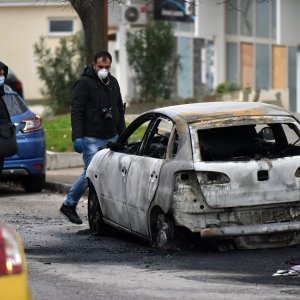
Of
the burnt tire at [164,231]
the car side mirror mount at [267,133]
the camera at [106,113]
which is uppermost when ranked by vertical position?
the camera at [106,113]

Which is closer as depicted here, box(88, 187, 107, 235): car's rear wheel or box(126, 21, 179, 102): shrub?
box(88, 187, 107, 235): car's rear wheel

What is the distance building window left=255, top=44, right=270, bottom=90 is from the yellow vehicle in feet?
108

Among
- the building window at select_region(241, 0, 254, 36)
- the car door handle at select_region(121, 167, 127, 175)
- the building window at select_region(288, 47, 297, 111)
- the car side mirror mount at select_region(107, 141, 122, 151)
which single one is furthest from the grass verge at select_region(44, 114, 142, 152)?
the building window at select_region(241, 0, 254, 36)

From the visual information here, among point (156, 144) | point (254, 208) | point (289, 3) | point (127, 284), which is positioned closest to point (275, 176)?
point (254, 208)

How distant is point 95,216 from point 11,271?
6720 mm

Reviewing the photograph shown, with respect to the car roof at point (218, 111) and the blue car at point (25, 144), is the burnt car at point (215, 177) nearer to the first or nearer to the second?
the car roof at point (218, 111)

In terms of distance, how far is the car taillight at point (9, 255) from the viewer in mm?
5922

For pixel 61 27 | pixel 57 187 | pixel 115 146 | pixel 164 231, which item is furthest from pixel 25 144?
pixel 61 27

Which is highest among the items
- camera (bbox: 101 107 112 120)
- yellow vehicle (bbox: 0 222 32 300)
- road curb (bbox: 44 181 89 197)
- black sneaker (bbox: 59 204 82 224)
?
camera (bbox: 101 107 112 120)

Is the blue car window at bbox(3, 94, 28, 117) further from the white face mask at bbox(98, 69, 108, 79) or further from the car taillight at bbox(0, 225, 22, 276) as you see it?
the car taillight at bbox(0, 225, 22, 276)

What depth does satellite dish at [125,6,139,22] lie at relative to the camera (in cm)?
3238

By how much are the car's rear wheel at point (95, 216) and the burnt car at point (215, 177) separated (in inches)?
28.4

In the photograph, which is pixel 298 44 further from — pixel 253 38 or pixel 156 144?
pixel 156 144

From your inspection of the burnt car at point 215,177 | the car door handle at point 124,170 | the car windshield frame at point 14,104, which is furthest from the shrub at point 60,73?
the burnt car at point 215,177
